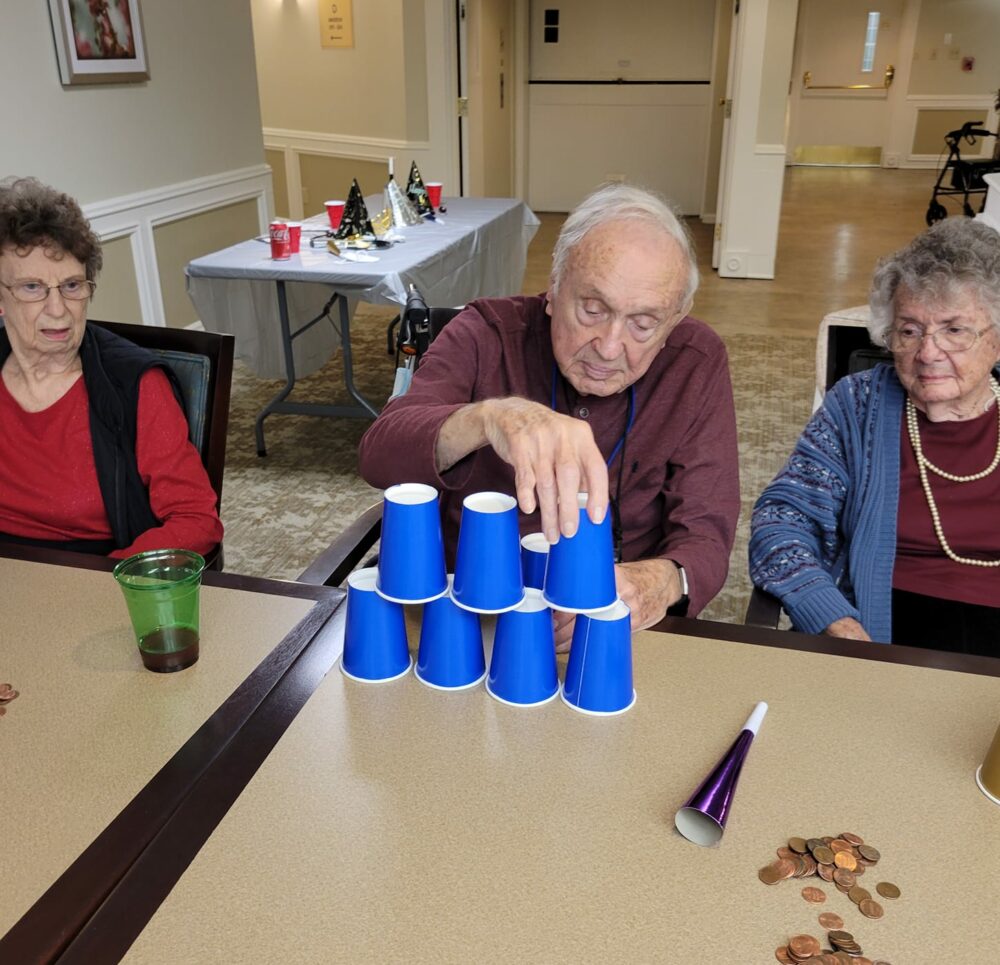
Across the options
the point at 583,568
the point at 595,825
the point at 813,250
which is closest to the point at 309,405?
the point at 583,568

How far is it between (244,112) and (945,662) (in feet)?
16.0

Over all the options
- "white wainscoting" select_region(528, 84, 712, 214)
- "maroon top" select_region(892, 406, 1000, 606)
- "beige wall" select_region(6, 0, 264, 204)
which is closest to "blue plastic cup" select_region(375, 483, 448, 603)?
"maroon top" select_region(892, 406, 1000, 606)

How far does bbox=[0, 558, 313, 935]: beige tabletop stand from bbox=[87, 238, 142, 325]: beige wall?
120 inches

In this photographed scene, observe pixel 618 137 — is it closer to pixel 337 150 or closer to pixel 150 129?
pixel 337 150

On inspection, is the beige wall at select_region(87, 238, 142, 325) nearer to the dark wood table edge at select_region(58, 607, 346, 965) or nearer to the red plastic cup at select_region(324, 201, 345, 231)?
the red plastic cup at select_region(324, 201, 345, 231)

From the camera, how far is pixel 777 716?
3.15 ft

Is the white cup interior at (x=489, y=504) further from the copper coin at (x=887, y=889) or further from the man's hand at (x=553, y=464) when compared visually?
the copper coin at (x=887, y=889)

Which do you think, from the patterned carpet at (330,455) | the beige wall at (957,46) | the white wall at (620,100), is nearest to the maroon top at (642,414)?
the patterned carpet at (330,455)

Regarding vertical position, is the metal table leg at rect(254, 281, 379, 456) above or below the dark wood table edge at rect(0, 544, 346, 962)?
below

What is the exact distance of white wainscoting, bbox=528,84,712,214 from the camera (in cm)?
861

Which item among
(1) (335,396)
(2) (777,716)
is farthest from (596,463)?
(1) (335,396)

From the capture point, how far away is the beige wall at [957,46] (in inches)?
431

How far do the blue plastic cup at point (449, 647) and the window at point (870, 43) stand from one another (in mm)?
12979

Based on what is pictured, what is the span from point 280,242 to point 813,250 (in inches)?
201
